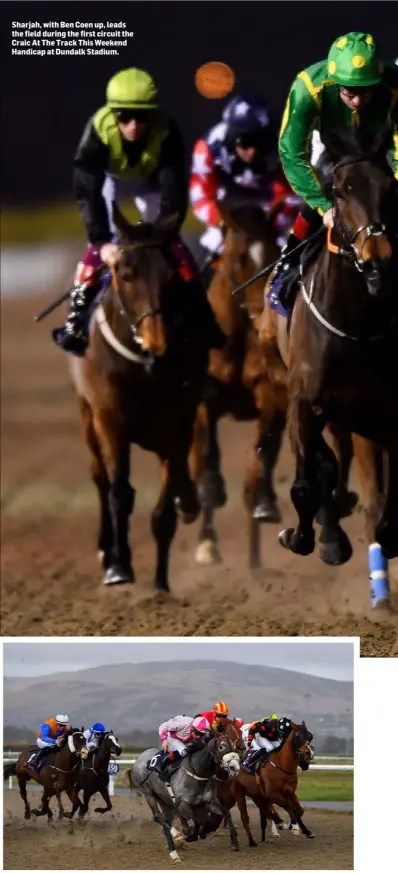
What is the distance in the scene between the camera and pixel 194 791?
728 centimetres

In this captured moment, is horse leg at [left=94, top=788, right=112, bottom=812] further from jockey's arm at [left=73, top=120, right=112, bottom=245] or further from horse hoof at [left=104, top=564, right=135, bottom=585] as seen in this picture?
jockey's arm at [left=73, top=120, right=112, bottom=245]

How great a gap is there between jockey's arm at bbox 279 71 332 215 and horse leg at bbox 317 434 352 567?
2.58 ft

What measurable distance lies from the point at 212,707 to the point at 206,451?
4.62 ft

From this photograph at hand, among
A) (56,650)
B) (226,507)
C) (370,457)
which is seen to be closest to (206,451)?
(226,507)

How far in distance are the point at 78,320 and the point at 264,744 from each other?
5.57 feet

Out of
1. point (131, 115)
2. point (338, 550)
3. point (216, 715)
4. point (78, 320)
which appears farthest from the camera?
point (78, 320)

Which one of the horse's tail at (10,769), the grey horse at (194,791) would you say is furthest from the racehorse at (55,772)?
the grey horse at (194,791)

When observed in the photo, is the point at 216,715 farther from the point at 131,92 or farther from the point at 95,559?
→ the point at 131,92

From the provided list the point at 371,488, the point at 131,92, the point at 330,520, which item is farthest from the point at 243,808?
the point at 131,92

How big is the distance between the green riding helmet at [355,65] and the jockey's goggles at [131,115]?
A: 861mm

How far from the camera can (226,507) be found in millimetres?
8555

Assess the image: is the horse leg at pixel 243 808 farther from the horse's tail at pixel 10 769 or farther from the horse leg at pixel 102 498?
the horse leg at pixel 102 498

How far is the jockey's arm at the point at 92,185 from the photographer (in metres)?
8.07

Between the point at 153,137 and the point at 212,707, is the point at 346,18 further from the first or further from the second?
the point at 212,707
